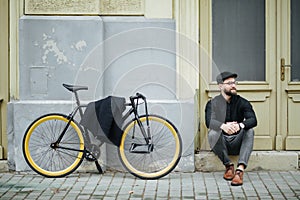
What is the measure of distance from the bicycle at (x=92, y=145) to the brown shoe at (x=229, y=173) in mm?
632

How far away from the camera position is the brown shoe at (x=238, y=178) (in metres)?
8.28

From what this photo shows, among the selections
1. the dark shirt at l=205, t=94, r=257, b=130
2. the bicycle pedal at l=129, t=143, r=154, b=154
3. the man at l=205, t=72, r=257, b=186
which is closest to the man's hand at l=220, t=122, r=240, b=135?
the man at l=205, t=72, r=257, b=186

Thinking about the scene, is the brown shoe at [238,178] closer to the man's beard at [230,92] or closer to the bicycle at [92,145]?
the bicycle at [92,145]

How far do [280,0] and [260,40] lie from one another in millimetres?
594

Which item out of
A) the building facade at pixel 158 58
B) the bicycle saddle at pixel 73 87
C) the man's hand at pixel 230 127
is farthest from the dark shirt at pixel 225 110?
the bicycle saddle at pixel 73 87

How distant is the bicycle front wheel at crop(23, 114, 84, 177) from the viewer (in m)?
8.78

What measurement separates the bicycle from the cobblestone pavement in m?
0.17

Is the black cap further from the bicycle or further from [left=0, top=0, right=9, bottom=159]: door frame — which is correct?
[left=0, top=0, right=9, bottom=159]: door frame

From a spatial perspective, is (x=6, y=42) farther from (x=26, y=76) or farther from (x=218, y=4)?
(x=218, y=4)

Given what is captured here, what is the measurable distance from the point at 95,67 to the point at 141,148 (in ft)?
4.00

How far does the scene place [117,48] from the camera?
9094 millimetres

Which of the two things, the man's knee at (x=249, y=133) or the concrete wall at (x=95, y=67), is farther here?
the concrete wall at (x=95, y=67)

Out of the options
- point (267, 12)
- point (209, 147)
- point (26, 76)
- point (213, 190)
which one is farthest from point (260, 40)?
point (26, 76)

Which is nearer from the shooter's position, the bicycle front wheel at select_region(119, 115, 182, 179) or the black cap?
the bicycle front wheel at select_region(119, 115, 182, 179)
